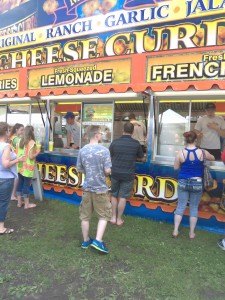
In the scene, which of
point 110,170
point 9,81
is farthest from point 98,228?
point 9,81

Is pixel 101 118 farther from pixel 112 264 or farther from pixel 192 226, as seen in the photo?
pixel 112 264

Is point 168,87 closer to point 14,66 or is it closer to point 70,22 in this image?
point 70,22

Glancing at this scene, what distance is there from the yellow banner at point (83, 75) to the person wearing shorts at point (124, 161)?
4.34 ft

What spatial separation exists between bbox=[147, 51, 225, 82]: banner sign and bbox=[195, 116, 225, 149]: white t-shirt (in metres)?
0.85

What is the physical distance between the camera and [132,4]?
655 cm

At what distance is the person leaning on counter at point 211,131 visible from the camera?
19.8ft

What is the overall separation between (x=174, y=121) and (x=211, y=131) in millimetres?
762

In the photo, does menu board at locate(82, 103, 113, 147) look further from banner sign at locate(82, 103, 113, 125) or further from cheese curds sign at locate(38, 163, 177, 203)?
cheese curds sign at locate(38, 163, 177, 203)

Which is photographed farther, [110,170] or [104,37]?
[104,37]

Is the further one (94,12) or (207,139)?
(94,12)

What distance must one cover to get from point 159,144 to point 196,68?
1.62 m

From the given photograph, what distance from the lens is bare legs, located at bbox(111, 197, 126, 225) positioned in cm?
581

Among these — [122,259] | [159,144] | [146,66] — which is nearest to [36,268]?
[122,259]

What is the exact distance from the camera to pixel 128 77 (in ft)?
21.3
